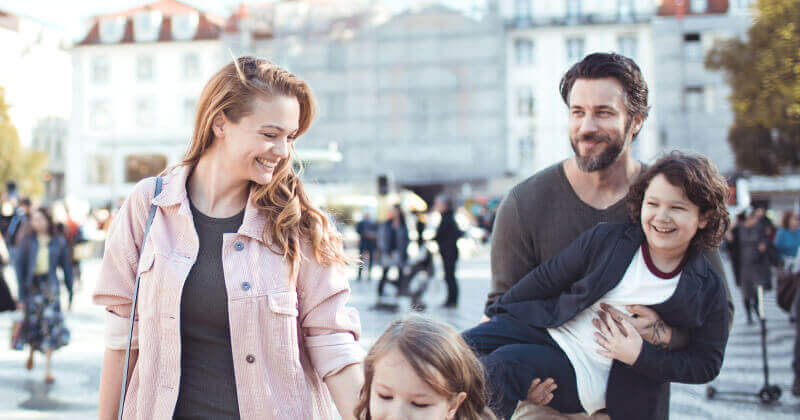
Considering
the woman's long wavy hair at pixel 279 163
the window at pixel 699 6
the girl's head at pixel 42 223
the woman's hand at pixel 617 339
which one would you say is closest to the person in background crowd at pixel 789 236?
the girl's head at pixel 42 223

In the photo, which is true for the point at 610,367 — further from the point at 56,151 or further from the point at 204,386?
the point at 56,151

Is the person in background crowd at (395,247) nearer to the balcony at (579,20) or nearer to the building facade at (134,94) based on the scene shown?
the balcony at (579,20)

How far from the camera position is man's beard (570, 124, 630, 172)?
8.80ft

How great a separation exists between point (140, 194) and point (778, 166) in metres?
29.0

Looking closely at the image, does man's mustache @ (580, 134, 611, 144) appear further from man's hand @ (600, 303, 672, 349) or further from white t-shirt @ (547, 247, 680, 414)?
man's hand @ (600, 303, 672, 349)

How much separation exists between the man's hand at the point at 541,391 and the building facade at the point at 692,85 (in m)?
45.4

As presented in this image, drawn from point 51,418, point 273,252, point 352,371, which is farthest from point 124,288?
point 51,418

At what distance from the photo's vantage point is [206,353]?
240cm

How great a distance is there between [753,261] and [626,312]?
390 inches

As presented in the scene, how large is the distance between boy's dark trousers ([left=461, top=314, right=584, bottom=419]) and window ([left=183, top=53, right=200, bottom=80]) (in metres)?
53.2

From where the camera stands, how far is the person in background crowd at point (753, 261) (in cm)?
1129

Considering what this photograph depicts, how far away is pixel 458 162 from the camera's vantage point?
4709 cm

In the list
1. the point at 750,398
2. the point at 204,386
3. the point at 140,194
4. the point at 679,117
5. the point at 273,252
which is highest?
the point at 679,117

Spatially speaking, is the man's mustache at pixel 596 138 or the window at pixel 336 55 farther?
the window at pixel 336 55
